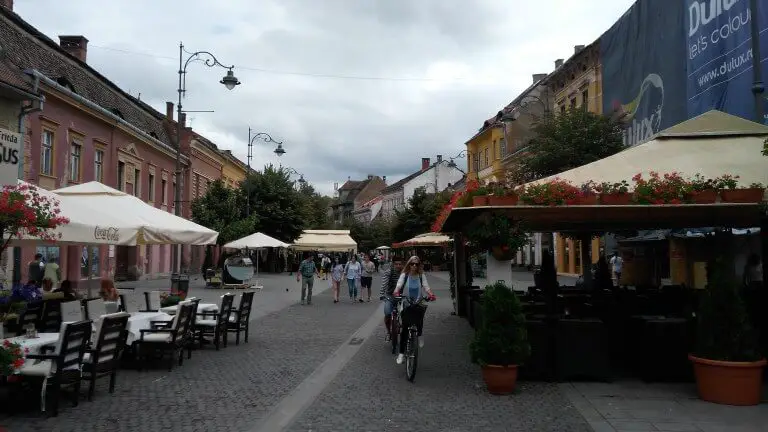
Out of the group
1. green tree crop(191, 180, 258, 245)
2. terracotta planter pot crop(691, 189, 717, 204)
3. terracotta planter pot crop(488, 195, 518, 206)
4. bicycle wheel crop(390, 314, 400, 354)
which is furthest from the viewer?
green tree crop(191, 180, 258, 245)

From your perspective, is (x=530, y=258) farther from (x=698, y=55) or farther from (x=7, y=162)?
(x=7, y=162)

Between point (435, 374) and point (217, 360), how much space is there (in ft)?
11.9

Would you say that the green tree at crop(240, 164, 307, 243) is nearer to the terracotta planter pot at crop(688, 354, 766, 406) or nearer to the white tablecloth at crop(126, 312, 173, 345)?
the white tablecloth at crop(126, 312, 173, 345)

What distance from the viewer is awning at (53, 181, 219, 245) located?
10.5 metres

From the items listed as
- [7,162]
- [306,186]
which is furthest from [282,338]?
[306,186]

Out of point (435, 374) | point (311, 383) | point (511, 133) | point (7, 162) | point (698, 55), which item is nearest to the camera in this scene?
point (7, 162)

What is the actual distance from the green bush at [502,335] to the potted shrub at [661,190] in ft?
6.71

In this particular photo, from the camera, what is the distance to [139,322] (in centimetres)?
968

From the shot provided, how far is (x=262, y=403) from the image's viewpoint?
A: 7.29 metres

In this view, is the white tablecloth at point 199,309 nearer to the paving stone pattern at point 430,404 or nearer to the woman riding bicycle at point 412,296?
the paving stone pattern at point 430,404

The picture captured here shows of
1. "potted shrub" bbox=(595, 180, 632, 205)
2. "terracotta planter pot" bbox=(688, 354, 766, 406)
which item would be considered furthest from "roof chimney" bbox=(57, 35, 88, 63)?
"terracotta planter pot" bbox=(688, 354, 766, 406)

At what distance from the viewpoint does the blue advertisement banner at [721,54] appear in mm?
16266

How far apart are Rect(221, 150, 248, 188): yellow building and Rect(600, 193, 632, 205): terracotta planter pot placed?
1796 inches

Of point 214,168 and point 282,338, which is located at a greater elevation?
point 214,168
